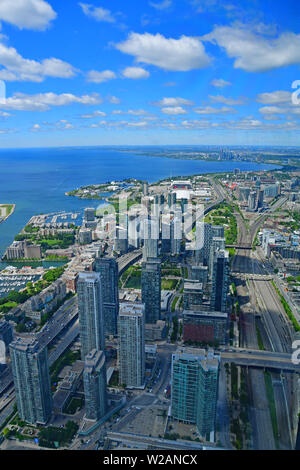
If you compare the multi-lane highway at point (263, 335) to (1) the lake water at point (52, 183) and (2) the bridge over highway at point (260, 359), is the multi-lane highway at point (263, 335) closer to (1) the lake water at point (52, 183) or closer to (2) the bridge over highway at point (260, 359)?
(2) the bridge over highway at point (260, 359)

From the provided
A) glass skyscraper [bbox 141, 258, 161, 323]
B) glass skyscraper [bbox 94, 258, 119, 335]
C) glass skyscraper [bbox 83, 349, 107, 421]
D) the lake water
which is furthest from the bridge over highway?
the lake water

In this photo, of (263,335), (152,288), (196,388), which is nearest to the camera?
(196,388)

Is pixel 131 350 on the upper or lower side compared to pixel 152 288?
lower

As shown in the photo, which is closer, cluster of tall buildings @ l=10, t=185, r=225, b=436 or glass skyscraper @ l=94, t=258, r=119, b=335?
cluster of tall buildings @ l=10, t=185, r=225, b=436

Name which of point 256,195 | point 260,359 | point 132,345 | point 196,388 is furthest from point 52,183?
point 196,388

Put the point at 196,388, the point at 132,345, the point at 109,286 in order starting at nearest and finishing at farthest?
1. the point at 196,388
2. the point at 132,345
3. the point at 109,286

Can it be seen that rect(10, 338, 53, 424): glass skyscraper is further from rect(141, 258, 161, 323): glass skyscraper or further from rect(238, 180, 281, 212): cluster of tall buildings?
rect(238, 180, 281, 212): cluster of tall buildings

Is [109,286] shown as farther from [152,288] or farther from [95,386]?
[95,386]

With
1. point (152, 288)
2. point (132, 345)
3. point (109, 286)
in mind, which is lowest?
point (132, 345)

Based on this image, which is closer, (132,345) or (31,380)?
(31,380)

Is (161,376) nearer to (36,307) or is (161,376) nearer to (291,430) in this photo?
(291,430)

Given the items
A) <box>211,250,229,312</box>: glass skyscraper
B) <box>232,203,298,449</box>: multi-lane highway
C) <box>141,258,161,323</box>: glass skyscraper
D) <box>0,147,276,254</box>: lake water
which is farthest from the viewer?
<box>0,147,276,254</box>: lake water

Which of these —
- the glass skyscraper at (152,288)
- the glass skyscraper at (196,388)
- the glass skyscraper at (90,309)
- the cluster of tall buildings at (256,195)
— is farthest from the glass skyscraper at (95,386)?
the cluster of tall buildings at (256,195)
